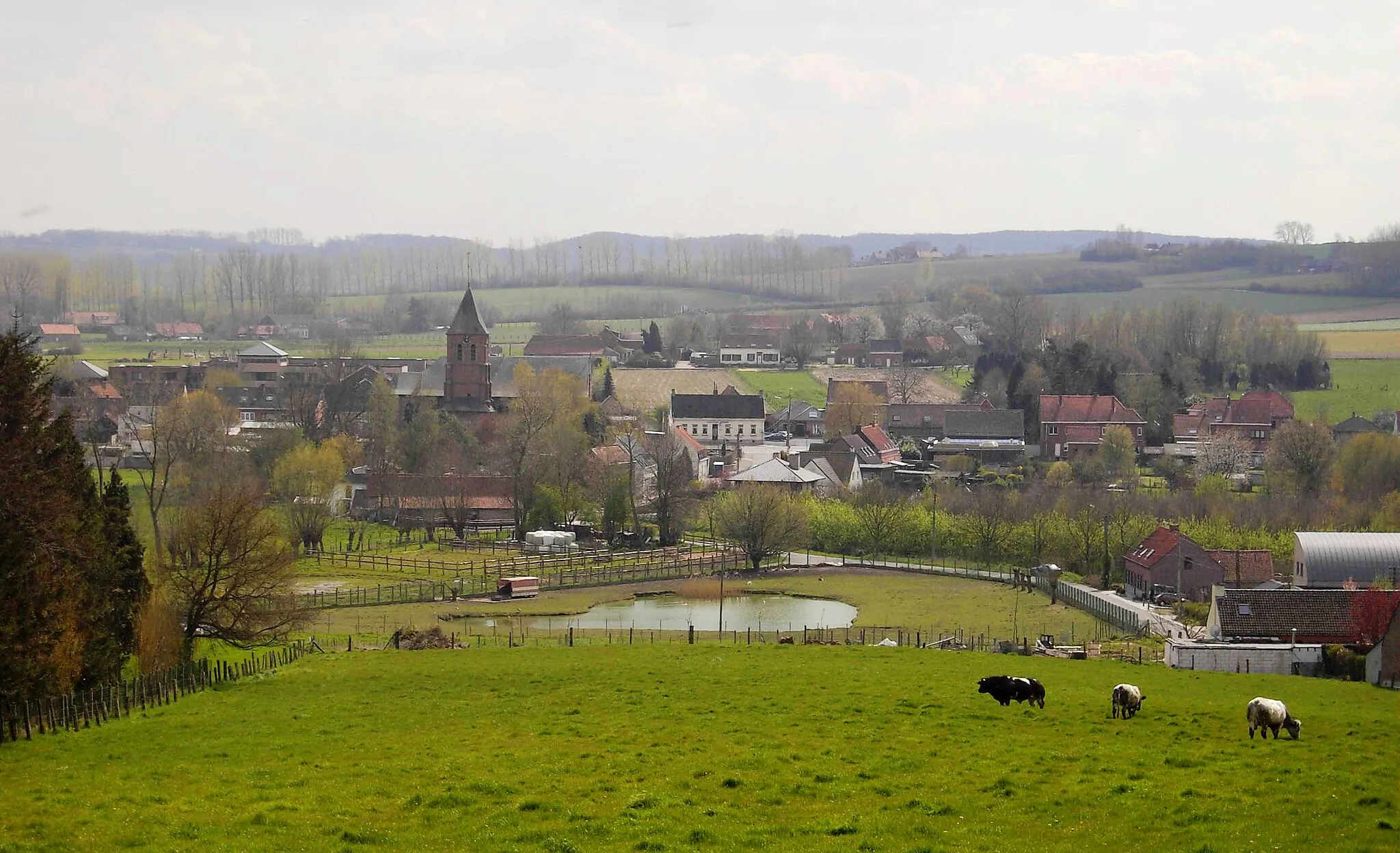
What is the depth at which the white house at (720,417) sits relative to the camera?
90.2m

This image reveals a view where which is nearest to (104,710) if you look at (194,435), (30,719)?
(30,719)

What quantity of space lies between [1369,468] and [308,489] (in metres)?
45.4

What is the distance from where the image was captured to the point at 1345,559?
40.7 m

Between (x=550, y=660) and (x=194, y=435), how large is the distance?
45703 millimetres

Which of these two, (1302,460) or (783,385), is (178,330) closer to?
(783,385)

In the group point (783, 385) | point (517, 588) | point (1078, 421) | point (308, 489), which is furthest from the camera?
point (783, 385)

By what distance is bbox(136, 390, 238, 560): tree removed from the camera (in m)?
61.1

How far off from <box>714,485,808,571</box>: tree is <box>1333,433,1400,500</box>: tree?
24.1m

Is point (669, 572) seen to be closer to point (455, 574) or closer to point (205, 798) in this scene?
point (455, 574)

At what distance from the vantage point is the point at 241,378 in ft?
334

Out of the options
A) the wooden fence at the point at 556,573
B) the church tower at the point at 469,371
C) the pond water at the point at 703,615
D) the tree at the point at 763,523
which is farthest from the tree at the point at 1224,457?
the church tower at the point at 469,371

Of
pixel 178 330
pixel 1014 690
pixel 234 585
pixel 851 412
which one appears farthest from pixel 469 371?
pixel 178 330

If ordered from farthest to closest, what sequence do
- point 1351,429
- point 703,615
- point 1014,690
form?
point 1351,429
point 703,615
point 1014,690

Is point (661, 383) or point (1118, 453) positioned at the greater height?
point (661, 383)
